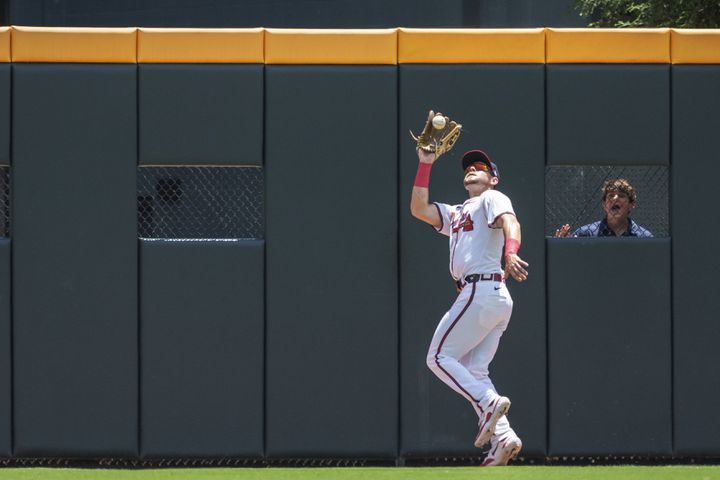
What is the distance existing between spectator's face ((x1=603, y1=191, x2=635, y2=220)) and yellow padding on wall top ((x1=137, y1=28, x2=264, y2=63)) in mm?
2485

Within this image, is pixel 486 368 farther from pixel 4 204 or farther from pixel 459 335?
pixel 4 204

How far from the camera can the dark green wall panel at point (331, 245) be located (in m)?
7.57

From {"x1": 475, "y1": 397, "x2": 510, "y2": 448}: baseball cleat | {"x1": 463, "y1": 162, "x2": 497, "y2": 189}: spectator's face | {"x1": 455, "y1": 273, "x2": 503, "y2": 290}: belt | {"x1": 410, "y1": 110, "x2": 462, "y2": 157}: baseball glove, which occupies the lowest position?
{"x1": 475, "y1": 397, "x2": 510, "y2": 448}: baseball cleat

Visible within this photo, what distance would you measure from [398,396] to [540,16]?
7.95 metres

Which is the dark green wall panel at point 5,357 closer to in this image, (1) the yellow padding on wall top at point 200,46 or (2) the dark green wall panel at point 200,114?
(2) the dark green wall panel at point 200,114

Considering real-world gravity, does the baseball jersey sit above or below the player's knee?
above

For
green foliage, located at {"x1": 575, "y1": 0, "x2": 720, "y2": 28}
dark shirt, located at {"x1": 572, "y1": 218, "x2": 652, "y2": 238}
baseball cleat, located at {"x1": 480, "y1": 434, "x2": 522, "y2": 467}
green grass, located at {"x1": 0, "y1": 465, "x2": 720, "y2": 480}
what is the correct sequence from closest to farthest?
green grass, located at {"x1": 0, "y1": 465, "x2": 720, "y2": 480} → baseball cleat, located at {"x1": 480, "y1": 434, "x2": 522, "y2": 467} → dark shirt, located at {"x1": 572, "y1": 218, "x2": 652, "y2": 238} → green foliage, located at {"x1": 575, "y1": 0, "x2": 720, "y2": 28}

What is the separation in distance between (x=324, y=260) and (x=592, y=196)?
6.79ft

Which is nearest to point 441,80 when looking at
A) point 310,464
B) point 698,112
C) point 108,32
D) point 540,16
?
point 698,112

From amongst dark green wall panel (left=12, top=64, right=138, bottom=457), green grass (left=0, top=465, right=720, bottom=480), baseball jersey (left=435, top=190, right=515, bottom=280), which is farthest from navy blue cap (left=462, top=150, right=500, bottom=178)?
dark green wall panel (left=12, top=64, right=138, bottom=457)

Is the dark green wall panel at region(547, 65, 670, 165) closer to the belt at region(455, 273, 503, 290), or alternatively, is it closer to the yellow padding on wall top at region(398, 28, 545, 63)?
the yellow padding on wall top at region(398, 28, 545, 63)

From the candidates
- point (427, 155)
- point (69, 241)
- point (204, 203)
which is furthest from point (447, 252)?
point (69, 241)

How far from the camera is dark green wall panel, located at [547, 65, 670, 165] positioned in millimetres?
7621

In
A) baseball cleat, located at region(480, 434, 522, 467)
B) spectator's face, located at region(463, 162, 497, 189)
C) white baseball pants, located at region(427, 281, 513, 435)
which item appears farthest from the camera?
spectator's face, located at region(463, 162, 497, 189)
